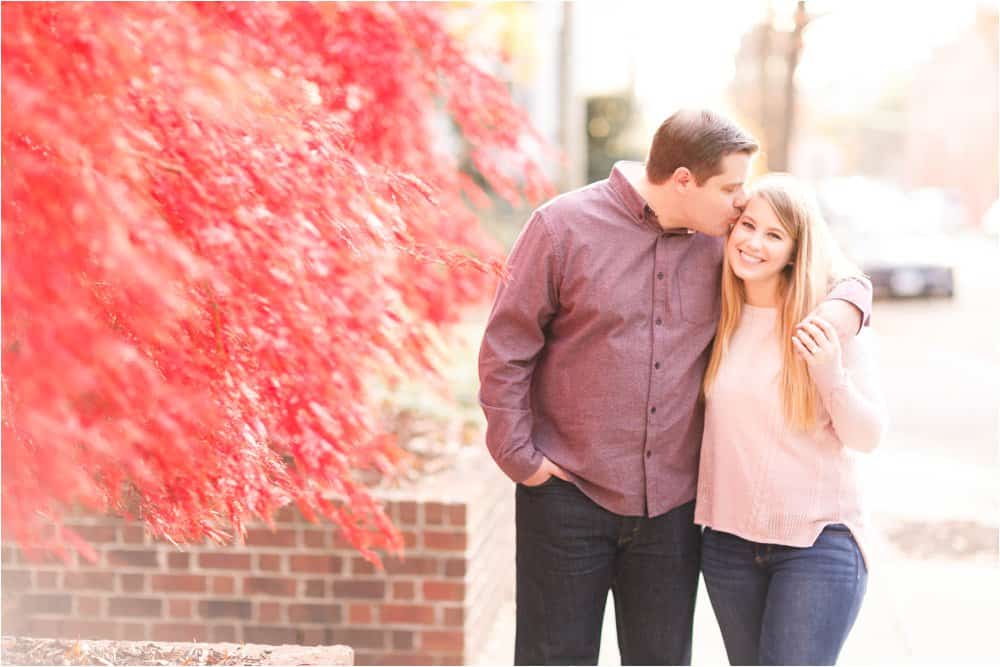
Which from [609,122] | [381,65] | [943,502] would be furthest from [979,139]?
[381,65]

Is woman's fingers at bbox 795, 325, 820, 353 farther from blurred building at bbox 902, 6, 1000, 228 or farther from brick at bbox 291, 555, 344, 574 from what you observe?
blurred building at bbox 902, 6, 1000, 228

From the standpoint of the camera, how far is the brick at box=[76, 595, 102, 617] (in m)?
3.90

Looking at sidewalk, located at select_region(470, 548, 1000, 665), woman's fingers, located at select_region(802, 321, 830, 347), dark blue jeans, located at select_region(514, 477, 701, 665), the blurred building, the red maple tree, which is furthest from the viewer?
the blurred building

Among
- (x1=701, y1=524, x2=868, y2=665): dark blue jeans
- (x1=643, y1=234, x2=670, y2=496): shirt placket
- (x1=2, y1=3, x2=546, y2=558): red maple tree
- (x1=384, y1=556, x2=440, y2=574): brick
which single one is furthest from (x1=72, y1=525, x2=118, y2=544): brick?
(x1=701, y1=524, x2=868, y2=665): dark blue jeans

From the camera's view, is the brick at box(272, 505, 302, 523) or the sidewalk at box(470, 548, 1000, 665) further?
the sidewalk at box(470, 548, 1000, 665)

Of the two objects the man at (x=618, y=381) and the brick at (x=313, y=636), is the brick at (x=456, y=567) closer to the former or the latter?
the brick at (x=313, y=636)

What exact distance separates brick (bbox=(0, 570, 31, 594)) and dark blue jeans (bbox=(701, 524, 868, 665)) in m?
2.35

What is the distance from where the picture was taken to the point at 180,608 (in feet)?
12.7

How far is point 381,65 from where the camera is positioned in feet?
11.1

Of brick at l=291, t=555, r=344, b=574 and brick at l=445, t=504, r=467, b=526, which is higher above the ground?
brick at l=445, t=504, r=467, b=526

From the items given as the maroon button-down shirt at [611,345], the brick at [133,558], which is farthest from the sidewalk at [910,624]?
the maroon button-down shirt at [611,345]

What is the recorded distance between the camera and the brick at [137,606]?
12.7 feet

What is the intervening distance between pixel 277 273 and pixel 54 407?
1.85ft

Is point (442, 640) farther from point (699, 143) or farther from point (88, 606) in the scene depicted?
point (699, 143)
